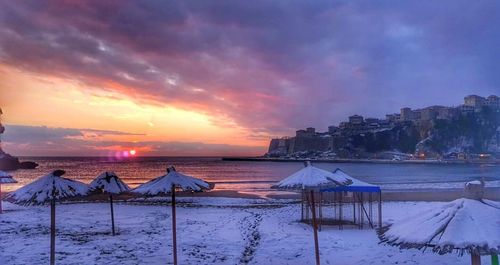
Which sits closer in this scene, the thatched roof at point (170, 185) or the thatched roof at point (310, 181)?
the thatched roof at point (310, 181)

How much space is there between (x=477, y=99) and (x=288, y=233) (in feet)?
671

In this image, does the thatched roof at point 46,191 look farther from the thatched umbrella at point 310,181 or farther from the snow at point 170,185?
the thatched umbrella at point 310,181

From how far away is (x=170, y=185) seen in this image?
9891 mm

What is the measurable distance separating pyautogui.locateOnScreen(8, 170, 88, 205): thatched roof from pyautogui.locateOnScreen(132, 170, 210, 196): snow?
1616mm

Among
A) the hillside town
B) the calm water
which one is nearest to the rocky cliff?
the hillside town

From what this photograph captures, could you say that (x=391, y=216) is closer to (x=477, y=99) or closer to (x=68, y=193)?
(x=68, y=193)

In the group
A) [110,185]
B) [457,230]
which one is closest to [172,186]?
[110,185]

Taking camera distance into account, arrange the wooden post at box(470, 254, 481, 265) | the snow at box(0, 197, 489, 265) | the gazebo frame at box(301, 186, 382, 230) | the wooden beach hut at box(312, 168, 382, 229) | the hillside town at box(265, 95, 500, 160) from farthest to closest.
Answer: the hillside town at box(265, 95, 500, 160)
the gazebo frame at box(301, 186, 382, 230)
the wooden beach hut at box(312, 168, 382, 229)
the snow at box(0, 197, 489, 265)
the wooden post at box(470, 254, 481, 265)

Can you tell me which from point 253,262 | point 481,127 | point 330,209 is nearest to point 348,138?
point 481,127

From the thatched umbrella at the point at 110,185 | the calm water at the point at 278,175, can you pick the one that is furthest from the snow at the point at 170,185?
the calm water at the point at 278,175

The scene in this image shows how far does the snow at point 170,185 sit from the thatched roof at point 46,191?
162 cm

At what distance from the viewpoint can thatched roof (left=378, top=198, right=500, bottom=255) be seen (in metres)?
4.58

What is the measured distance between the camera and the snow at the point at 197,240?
11.2 metres

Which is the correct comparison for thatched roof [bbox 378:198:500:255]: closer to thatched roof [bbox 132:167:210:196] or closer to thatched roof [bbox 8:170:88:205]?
thatched roof [bbox 132:167:210:196]
